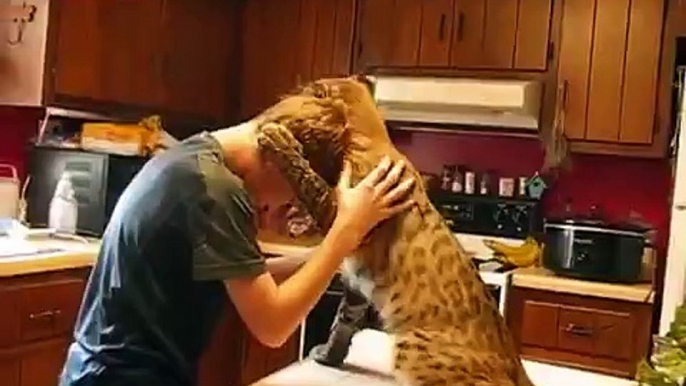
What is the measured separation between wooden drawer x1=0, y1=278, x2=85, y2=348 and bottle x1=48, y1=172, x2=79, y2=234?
436mm

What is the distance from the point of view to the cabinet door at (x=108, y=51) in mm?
3535

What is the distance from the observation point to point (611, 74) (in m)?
3.97

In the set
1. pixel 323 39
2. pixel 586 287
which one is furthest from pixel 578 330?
pixel 323 39

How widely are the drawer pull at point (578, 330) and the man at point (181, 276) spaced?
2.32 metres

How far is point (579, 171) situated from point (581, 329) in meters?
0.93

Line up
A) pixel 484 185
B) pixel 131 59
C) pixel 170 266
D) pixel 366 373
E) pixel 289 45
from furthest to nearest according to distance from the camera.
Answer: pixel 289 45
pixel 484 185
pixel 131 59
pixel 366 373
pixel 170 266

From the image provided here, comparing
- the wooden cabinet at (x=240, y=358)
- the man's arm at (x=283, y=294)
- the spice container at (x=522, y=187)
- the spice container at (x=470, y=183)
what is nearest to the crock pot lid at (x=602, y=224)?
the spice container at (x=522, y=187)

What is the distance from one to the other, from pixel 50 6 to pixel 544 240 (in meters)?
2.12

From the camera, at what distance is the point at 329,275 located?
152cm

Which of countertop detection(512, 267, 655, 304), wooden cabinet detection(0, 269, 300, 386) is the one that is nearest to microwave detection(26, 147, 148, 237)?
wooden cabinet detection(0, 269, 300, 386)

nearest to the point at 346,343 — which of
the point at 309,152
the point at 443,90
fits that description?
the point at 309,152

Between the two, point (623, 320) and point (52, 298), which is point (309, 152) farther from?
point (623, 320)

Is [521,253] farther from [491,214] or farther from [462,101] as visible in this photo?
[462,101]

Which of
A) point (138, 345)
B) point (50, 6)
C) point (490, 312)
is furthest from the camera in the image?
point (50, 6)
